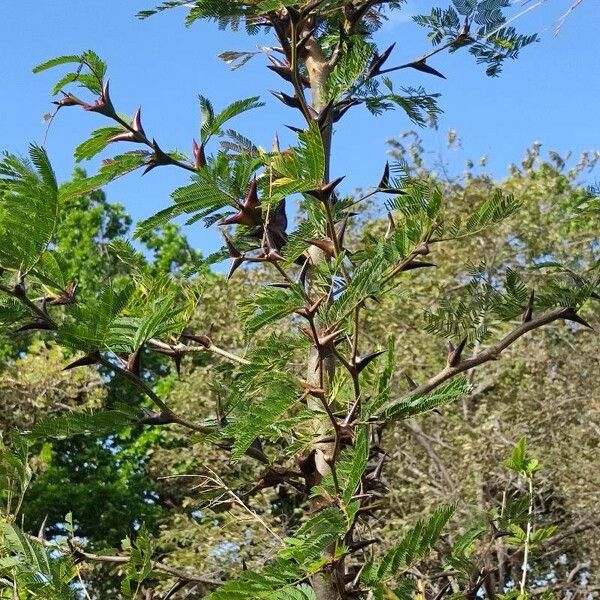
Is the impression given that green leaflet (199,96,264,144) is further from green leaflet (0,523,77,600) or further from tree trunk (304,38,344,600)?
green leaflet (0,523,77,600)

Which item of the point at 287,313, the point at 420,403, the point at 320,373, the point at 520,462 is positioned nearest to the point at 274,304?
the point at 287,313

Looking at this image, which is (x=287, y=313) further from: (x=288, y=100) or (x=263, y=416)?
(x=288, y=100)

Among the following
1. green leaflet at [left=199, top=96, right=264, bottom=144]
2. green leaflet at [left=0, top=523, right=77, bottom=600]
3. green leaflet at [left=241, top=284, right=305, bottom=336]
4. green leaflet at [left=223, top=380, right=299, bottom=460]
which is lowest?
green leaflet at [left=0, top=523, right=77, bottom=600]

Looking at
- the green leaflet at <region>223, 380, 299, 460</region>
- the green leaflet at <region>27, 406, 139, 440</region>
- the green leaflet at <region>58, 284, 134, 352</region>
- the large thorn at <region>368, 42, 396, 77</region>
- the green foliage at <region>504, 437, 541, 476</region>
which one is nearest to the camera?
the green leaflet at <region>58, 284, 134, 352</region>

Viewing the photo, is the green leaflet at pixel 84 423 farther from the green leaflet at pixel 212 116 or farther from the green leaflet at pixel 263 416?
the green leaflet at pixel 212 116

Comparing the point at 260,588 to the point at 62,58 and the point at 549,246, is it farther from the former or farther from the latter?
the point at 549,246

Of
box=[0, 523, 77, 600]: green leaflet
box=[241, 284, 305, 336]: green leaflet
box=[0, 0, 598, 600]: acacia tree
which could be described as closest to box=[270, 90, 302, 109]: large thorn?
box=[0, 0, 598, 600]: acacia tree

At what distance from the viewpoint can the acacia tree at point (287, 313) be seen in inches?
64.6

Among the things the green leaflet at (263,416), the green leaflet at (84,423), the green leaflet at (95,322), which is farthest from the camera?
the green leaflet at (84,423)

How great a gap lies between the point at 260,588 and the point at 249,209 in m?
0.77

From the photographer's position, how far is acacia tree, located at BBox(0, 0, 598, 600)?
1641 mm

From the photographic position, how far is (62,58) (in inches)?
76.7

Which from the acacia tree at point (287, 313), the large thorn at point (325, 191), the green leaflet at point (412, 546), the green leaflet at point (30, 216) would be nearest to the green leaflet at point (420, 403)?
the acacia tree at point (287, 313)

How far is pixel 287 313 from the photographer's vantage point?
5.63 ft
